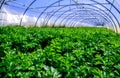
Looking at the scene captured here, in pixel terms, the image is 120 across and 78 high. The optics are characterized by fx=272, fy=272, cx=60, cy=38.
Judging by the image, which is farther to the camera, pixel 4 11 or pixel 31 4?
pixel 31 4

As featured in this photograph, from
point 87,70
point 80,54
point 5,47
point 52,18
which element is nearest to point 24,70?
point 87,70

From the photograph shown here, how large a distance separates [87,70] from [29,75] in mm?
751

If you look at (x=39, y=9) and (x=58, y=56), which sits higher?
(x=39, y=9)

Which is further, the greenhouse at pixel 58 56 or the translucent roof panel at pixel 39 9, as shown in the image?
the translucent roof panel at pixel 39 9

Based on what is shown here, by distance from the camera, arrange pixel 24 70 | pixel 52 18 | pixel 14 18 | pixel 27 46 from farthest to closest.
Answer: pixel 52 18, pixel 14 18, pixel 27 46, pixel 24 70

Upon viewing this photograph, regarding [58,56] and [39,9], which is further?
[39,9]

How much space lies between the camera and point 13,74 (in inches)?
111

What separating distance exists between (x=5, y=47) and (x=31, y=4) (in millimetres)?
15266

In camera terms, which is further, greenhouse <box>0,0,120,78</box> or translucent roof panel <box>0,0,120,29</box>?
translucent roof panel <box>0,0,120,29</box>

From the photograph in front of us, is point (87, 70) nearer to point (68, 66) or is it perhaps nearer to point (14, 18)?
point (68, 66)

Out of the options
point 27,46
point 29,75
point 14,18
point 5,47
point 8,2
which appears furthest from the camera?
point 14,18

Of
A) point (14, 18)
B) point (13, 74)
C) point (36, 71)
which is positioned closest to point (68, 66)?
point (36, 71)

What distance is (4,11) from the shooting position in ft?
58.7

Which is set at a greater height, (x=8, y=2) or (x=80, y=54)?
(x=8, y=2)
